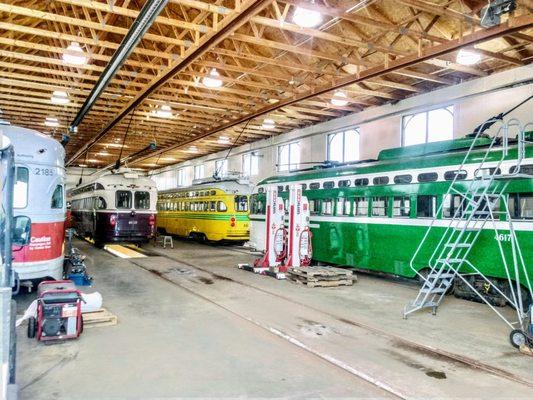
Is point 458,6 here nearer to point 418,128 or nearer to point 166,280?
point 418,128

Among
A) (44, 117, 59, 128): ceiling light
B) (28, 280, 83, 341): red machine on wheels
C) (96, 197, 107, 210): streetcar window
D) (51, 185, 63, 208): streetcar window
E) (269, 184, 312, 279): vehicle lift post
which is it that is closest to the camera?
(28, 280, 83, 341): red machine on wheels

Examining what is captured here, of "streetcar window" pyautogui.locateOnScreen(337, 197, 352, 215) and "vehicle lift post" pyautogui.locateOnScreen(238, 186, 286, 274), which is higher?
"streetcar window" pyautogui.locateOnScreen(337, 197, 352, 215)

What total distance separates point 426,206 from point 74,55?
9.78m

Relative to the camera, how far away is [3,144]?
388 cm

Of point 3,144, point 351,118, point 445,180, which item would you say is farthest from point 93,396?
point 351,118

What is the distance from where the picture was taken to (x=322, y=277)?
426 inches

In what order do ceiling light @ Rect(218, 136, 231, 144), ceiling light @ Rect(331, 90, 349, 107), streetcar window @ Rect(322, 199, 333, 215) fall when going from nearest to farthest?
streetcar window @ Rect(322, 199, 333, 215), ceiling light @ Rect(331, 90, 349, 107), ceiling light @ Rect(218, 136, 231, 144)

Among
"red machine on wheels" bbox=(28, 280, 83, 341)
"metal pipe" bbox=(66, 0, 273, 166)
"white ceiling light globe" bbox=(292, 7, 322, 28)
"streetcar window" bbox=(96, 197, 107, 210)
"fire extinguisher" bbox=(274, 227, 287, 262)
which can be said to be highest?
"white ceiling light globe" bbox=(292, 7, 322, 28)

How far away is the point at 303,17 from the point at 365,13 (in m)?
2.28

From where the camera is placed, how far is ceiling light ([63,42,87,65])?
11414 mm

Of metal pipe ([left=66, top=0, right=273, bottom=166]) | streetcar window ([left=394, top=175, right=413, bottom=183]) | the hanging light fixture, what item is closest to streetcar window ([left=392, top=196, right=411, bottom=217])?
streetcar window ([left=394, top=175, right=413, bottom=183])

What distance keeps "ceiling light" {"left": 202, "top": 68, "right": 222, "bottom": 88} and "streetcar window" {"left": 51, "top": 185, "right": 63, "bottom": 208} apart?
6.24 metres

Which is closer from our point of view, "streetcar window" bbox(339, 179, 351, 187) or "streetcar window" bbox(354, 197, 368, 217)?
"streetcar window" bbox(354, 197, 368, 217)

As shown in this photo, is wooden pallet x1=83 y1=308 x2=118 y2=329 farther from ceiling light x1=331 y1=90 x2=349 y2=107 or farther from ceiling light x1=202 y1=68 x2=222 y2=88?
ceiling light x1=331 y1=90 x2=349 y2=107
